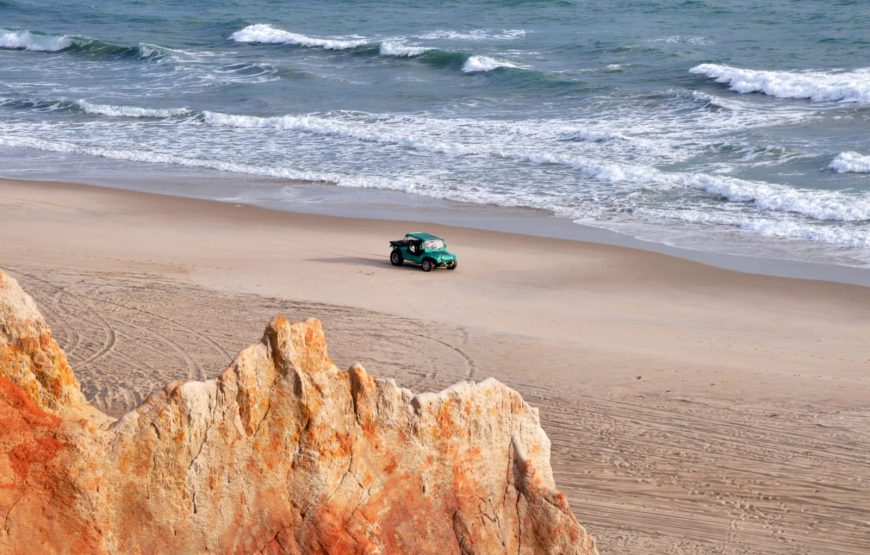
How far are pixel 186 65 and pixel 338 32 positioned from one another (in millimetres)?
10623

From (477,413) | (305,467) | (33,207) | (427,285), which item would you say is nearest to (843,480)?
(477,413)

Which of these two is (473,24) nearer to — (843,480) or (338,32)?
(338,32)

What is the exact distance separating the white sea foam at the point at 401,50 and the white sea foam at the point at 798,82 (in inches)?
521

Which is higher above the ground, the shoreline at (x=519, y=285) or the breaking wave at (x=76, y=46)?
the breaking wave at (x=76, y=46)

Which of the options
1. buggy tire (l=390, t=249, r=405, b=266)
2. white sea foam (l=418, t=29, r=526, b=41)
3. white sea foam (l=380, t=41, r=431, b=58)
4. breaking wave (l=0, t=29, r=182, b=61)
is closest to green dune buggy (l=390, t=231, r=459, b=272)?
buggy tire (l=390, t=249, r=405, b=266)

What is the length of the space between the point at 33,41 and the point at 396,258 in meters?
46.1

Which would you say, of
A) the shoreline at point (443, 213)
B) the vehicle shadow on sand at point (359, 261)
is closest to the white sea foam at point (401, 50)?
the shoreline at point (443, 213)

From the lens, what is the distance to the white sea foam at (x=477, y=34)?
59812 millimetres

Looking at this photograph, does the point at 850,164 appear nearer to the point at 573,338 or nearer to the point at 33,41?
the point at 573,338

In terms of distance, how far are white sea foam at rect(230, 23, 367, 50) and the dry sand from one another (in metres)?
31.5

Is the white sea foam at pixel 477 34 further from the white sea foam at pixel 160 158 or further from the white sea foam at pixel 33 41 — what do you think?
the white sea foam at pixel 160 158

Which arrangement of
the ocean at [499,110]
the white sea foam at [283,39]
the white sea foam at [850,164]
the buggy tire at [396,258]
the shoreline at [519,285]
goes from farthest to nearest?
the white sea foam at [283,39] < the white sea foam at [850,164] < the ocean at [499,110] < the buggy tire at [396,258] < the shoreline at [519,285]

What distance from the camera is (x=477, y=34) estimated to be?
61.0 m

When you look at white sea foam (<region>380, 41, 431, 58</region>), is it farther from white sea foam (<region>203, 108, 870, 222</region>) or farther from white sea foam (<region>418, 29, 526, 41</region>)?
white sea foam (<region>203, 108, 870, 222</region>)
